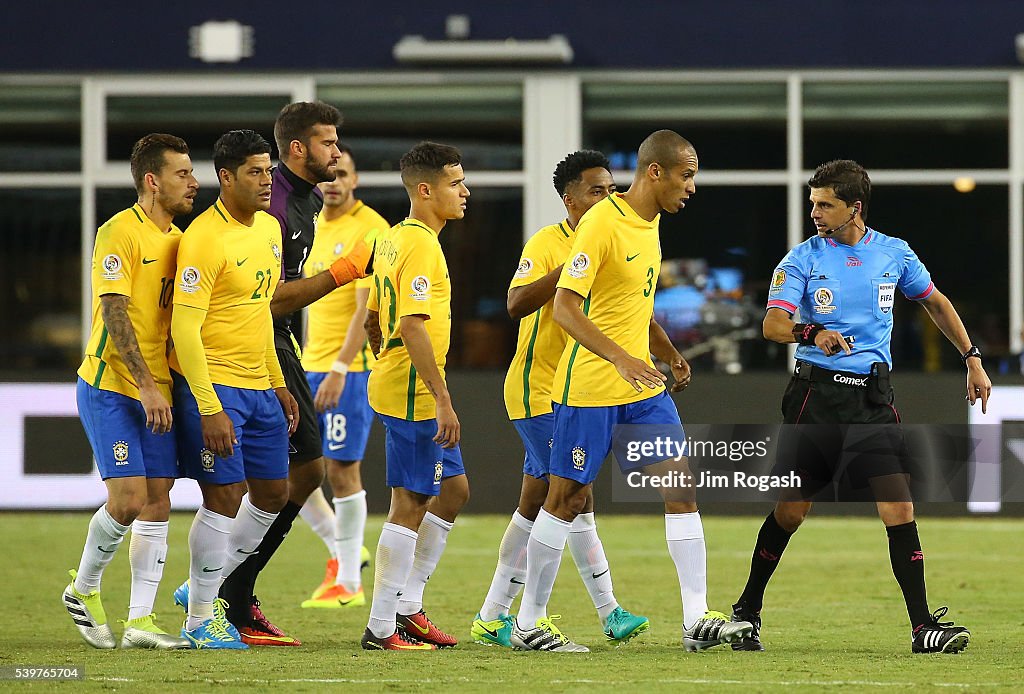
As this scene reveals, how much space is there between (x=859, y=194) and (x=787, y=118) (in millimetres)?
7739

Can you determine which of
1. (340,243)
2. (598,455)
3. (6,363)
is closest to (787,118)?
(340,243)

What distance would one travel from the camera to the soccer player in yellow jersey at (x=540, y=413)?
23.4ft

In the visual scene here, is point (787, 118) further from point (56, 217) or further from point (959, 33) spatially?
point (56, 217)

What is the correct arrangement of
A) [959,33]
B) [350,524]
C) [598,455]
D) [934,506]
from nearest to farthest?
1. [598,455]
2. [350,524]
3. [934,506]
4. [959,33]

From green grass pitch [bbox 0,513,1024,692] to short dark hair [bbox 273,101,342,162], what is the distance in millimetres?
2249

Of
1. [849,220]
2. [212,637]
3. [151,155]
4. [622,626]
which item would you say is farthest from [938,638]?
[151,155]

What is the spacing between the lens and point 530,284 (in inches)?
280

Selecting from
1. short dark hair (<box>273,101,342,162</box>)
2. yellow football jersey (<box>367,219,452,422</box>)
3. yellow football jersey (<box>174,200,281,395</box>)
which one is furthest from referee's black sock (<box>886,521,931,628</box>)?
short dark hair (<box>273,101,342,162</box>)

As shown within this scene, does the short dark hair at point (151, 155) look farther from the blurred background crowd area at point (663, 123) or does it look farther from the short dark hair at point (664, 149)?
the blurred background crowd area at point (663, 123)

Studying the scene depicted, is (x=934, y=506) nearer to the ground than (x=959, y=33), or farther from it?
nearer to the ground

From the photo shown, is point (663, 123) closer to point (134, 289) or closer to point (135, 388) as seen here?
point (134, 289)

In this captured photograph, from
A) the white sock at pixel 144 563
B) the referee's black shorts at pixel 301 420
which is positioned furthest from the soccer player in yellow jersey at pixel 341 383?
the white sock at pixel 144 563

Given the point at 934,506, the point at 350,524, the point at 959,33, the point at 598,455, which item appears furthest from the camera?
the point at 959,33

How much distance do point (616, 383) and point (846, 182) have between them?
1.32 meters
